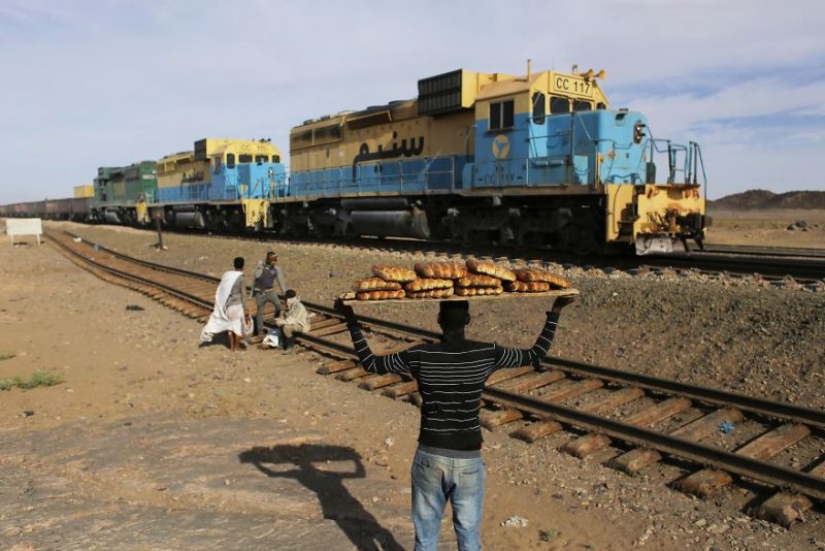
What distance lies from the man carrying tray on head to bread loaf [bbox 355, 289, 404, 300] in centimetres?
36

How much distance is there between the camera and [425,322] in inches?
388

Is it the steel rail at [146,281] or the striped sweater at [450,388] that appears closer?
the striped sweater at [450,388]

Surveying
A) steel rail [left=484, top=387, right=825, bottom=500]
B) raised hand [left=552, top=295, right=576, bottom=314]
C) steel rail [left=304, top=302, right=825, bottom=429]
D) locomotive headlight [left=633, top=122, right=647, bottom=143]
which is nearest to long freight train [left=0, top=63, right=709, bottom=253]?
locomotive headlight [left=633, top=122, right=647, bottom=143]

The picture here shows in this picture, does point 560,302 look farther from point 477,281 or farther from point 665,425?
point 665,425

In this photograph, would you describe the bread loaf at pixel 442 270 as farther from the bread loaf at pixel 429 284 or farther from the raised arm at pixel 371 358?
the raised arm at pixel 371 358

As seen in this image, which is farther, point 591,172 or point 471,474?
point 591,172

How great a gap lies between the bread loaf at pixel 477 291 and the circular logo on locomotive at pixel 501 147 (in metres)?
11.4

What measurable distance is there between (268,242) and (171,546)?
65.1ft

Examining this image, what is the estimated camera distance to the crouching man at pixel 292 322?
8.66m

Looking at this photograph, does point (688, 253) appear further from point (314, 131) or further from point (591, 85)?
point (314, 131)

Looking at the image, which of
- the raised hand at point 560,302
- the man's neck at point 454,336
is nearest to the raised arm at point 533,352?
the raised hand at point 560,302

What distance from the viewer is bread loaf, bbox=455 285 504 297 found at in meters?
3.29

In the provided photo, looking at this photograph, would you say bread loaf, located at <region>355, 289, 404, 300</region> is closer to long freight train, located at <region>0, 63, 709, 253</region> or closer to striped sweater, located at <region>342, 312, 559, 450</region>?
striped sweater, located at <region>342, 312, 559, 450</region>

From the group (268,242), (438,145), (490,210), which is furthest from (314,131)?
(490,210)
